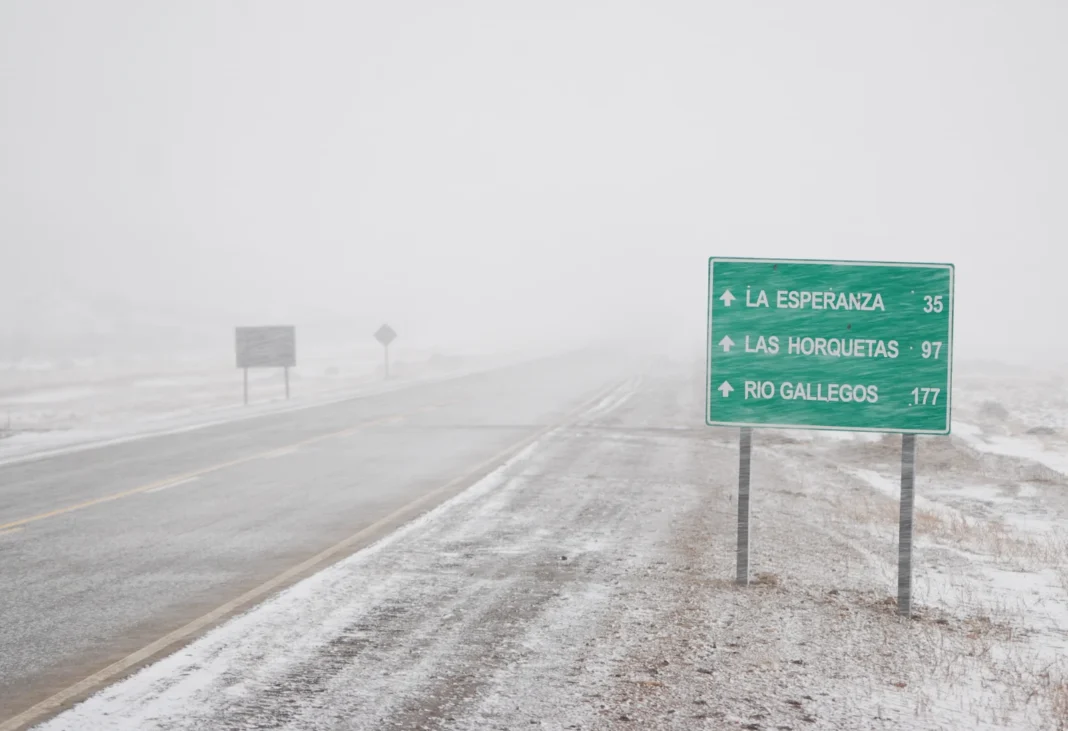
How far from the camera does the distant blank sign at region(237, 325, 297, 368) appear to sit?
29625 millimetres

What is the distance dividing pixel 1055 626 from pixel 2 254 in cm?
15000

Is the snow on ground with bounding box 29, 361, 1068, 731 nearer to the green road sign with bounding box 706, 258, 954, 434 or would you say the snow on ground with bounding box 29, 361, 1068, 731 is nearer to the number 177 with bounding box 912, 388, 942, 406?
the green road sign with bounding box 706, 258, 954, 434

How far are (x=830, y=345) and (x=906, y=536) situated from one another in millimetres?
1576

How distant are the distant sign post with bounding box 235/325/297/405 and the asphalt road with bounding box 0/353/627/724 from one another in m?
7.03

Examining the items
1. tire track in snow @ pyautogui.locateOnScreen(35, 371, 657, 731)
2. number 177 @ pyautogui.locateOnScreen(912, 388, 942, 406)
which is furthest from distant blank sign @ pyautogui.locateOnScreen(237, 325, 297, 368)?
number 177 @ pyautogui.locateOnScreen(912, 388, 942, 406)

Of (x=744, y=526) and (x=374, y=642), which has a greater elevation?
(x=744, y=526)

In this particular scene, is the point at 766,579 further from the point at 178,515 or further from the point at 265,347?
the point at 265,347

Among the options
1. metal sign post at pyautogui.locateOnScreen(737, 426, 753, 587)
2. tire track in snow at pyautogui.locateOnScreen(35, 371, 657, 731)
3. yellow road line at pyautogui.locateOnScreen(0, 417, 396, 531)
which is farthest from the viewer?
yellow road line at pyautogui.locateOnScreen(0, 417, 396, 531)

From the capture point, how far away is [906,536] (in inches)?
265

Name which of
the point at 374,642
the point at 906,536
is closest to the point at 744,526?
the point at 906,536

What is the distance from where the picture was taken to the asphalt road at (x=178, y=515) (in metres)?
6.19

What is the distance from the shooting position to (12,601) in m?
6.89

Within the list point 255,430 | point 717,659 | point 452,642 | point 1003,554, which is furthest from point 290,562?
point 255,430

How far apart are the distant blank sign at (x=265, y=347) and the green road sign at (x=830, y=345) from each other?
24402 mm
